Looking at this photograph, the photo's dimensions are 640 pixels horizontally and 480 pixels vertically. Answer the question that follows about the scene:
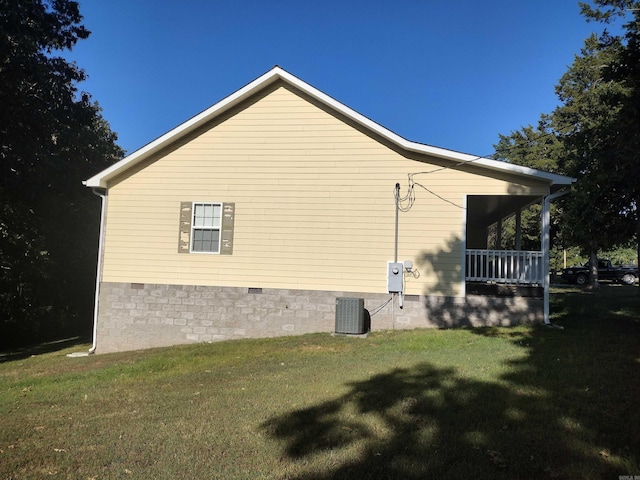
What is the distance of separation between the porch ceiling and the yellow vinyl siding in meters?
1.12

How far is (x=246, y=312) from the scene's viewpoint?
37.7 feet

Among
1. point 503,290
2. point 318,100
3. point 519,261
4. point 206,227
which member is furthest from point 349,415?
point 318,100

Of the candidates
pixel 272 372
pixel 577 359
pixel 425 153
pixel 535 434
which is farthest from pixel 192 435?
pixel 425 153

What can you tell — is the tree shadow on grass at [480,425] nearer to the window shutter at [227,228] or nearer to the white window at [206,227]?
the window shutter at [227,228]

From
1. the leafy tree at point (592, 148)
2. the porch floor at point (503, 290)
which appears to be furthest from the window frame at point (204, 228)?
the leafy tree at point (592, 148)

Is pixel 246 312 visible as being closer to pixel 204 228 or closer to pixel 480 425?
pixel 204 228

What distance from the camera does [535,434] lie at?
4.10m

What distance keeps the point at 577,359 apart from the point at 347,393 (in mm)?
3565

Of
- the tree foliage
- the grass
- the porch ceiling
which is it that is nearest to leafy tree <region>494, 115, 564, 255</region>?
the tree foliage

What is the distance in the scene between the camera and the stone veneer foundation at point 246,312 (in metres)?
10.6

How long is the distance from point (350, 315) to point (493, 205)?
5.82 metres

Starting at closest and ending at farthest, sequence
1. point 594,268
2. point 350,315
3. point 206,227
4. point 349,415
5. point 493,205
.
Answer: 1. point 349,415
2. point 350,315
3. point 206,227
4. point 493,205
5. point 594,268

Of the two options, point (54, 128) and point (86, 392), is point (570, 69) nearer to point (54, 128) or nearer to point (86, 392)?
point (54, 128)

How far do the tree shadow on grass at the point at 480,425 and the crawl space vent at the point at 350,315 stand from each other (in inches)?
150
